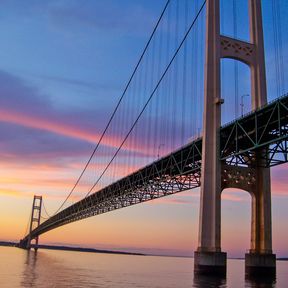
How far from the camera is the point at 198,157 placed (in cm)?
4131

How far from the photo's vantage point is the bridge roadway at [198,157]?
96.6 feet

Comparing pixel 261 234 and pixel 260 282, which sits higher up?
pixel 261 234

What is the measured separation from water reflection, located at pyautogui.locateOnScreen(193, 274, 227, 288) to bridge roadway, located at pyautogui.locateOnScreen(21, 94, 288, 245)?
8064 mm

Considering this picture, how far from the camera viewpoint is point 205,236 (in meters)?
32.0

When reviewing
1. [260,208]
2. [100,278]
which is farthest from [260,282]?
[100,278]

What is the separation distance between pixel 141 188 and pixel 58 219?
159 feet

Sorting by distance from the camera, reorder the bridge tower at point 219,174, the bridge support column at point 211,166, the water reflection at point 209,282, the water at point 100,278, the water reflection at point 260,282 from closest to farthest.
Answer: the water reflection at point 209,282
the water at point 100,278
the water reflection at point 260,282
the bridge support column at point 211,166
the bridge tower at point 219,174

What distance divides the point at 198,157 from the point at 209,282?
14.3m

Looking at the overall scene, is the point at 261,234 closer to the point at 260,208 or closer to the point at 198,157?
the point at 260,208

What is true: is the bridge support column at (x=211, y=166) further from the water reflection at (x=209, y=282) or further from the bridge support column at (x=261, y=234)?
the bridge support column at (x=261, y=234)

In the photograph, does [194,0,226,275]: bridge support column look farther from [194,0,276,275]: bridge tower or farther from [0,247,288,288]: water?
[0,247,288,288]: water

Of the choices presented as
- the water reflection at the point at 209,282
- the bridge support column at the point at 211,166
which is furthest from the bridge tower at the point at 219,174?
the water reflection at the point at 209,282

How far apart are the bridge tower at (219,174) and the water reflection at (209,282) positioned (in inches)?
18.9

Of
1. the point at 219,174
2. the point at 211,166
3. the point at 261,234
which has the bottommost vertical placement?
the point at 261,234
